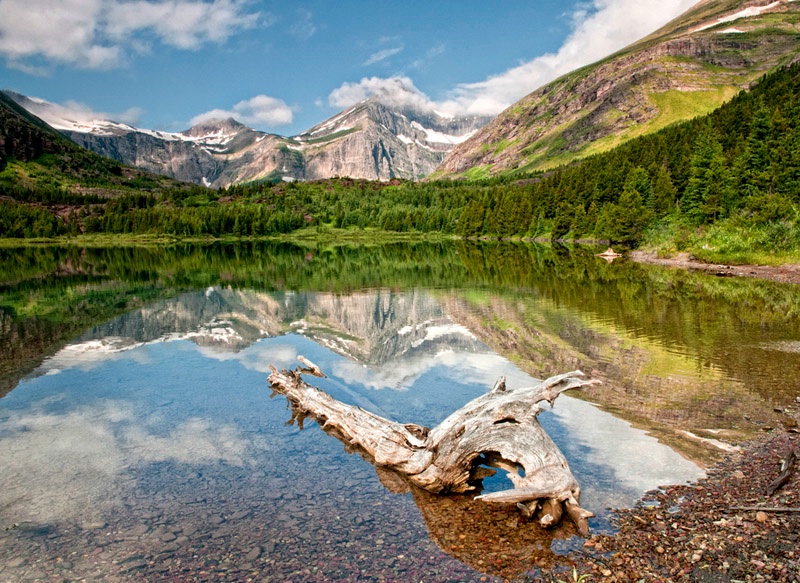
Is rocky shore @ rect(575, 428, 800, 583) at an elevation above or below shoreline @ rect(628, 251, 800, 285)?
below

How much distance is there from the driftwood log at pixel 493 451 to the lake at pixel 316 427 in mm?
508

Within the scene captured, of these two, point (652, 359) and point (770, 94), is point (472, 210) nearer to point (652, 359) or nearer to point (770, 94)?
point (770, 94)

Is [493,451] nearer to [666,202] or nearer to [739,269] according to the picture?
[739,269]

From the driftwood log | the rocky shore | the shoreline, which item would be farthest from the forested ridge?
the driftwood log

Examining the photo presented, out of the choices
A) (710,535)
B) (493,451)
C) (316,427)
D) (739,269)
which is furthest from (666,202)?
(710,535)

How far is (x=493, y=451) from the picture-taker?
43.2 ft

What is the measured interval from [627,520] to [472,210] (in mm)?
170001

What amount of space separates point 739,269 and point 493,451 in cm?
5456

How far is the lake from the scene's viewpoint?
1013 cm

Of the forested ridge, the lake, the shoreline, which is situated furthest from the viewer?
the forested ridge

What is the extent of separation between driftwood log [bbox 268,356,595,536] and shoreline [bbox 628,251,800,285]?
4473 centimetres

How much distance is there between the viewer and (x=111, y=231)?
633ft

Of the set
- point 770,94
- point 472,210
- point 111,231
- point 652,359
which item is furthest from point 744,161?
point 111,231

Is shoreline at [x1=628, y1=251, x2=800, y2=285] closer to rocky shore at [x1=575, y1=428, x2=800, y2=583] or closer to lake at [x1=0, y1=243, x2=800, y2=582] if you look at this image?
lake at [x1=0, y1=243, x2=800, y2=582]
